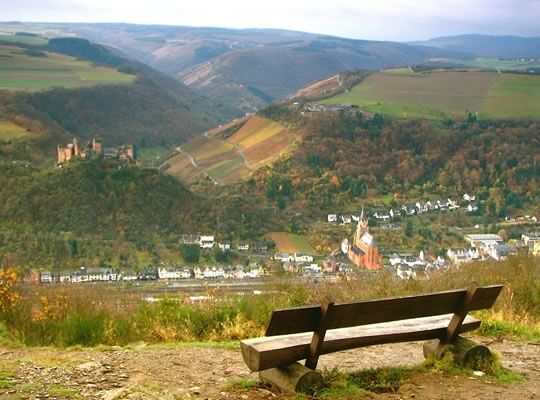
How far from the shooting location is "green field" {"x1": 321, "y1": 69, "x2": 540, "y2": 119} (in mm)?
66188

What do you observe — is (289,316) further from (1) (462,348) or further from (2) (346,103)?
(2) (346,103)

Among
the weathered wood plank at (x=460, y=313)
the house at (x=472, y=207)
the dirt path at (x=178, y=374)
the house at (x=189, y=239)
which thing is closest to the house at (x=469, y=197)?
the house at (x=472, y=207)

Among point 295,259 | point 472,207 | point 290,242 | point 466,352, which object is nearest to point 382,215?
point 472,207

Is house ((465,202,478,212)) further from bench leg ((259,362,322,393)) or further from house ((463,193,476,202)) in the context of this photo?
bench leg ((259,362,322,393))

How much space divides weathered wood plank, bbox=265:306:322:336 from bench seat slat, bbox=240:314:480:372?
18cm

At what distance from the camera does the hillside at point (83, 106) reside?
6506 centimetres

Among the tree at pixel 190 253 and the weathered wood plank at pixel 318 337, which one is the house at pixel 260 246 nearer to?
the tree at pixel 190 253

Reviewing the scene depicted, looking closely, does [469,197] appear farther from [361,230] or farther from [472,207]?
[361,230]

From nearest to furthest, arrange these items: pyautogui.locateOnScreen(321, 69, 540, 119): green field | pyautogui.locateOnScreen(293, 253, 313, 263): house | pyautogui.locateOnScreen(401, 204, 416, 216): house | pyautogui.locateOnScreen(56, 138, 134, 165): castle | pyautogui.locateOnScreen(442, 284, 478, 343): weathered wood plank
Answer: pyautogui.locateOnScreen(442, 284, 478, 343): weathered wood plank
pyautogui.locateOnScreen(293, 253, 313, 263): house
pyautogui.locateOnScreen(56, 138, 134, 165): castle
pyautogui.locateOnScreen(401, 204, 416, 216): house
pyautogui.locateOnScreen(321, 69, 540, 119): green field

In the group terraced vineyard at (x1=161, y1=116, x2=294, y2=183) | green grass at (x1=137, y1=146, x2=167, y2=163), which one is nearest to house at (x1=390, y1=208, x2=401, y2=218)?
terraced vineyard at (x1=161, y1=116, x2=294, y2=183)

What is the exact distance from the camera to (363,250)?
34.5m

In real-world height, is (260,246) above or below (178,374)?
below

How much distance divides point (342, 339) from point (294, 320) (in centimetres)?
60

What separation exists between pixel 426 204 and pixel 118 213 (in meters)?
22.0
